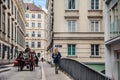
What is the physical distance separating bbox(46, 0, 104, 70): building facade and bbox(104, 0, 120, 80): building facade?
50.8 ft

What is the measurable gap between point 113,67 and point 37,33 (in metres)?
107

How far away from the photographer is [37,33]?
130 metres

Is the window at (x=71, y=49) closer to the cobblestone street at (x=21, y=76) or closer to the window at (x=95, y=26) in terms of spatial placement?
the window at (x=95, y=26)

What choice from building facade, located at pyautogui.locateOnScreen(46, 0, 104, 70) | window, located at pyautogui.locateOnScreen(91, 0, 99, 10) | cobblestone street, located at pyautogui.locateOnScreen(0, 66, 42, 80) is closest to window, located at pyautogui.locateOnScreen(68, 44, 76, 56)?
building facade, located at pyautogui.locateOnScreen(46, 0, 104, 70)

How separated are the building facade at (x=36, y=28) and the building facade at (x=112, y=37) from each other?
10260 centimetres

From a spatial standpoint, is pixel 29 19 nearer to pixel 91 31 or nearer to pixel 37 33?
pixel 37 33

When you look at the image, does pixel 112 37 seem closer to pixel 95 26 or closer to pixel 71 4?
pixel 95 26

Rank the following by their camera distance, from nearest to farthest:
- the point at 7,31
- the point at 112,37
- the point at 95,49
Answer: the point at 112,37, the point at 95,49, the point at 7,31

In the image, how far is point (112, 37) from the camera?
77.8 feet

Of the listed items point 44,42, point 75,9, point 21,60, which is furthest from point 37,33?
point 21,60

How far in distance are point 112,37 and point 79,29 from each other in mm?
18422

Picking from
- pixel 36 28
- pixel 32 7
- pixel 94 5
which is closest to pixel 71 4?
pixel 94 5

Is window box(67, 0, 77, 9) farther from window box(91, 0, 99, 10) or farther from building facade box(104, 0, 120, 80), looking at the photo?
building facade box(104, 0, 120, 80)

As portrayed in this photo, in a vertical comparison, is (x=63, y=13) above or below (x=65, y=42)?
above
